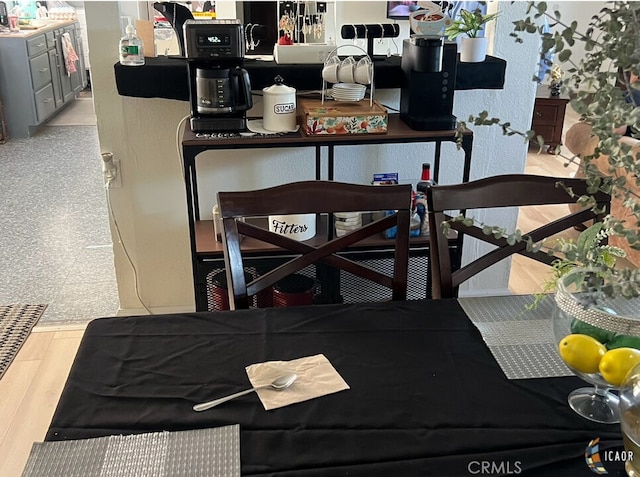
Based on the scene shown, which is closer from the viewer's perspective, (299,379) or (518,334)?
(299,379)

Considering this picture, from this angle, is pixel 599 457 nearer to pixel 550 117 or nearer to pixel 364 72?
pixel 364 72

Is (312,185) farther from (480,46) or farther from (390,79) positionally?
(480,46)

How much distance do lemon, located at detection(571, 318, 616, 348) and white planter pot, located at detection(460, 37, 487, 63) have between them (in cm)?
150

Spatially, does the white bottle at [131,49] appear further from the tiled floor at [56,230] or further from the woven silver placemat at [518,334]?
the woven silver placemat at [518,334]

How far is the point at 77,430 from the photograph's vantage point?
1.03 m

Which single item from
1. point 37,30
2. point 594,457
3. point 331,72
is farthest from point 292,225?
point 37,30

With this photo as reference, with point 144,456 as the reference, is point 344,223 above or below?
below

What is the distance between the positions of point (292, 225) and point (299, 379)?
1096mm

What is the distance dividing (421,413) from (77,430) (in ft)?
1.78

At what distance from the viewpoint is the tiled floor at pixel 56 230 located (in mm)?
2930

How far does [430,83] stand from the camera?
7.12 ft

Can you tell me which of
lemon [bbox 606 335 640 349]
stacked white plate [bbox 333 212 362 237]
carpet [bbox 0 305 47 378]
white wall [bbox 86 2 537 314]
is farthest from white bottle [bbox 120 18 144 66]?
lemon [bbox 606 335 640 349]

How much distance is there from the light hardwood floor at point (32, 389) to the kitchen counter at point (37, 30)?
3.60m

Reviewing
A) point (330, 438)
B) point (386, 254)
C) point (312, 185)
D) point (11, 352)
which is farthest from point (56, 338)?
point (330, 438)
